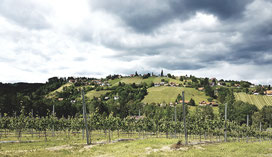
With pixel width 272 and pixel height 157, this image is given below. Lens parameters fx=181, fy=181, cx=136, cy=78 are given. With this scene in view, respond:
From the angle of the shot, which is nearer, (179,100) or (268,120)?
(268,120)

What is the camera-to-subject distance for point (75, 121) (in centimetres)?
6053

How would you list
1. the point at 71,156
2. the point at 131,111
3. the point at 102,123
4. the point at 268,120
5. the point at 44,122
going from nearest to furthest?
the point at 71,156
the point at 44,122
the point at 102,123
the point at 268,120
the point at 131,111

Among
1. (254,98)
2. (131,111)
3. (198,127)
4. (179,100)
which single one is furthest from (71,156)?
(254,98)

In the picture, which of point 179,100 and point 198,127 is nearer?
point 198,127

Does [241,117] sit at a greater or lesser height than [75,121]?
lesser

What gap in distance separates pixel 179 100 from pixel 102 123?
155m

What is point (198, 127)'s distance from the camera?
57.1 metres

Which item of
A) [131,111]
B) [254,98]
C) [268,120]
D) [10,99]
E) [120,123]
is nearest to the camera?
[120,123]

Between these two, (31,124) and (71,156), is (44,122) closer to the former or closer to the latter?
(31,124)

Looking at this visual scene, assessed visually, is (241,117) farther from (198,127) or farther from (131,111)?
(198,127)

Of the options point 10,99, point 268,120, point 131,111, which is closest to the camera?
point 10,99

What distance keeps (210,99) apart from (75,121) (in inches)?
6618

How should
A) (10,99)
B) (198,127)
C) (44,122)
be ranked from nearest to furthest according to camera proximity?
(44,122)
(198,127)
(10,99)

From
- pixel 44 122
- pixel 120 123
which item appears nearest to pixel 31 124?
pixel 44 122
